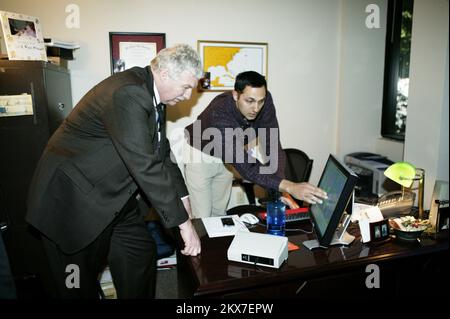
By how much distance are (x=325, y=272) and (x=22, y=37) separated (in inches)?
92.3

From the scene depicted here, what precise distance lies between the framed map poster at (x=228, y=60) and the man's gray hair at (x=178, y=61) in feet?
5.30

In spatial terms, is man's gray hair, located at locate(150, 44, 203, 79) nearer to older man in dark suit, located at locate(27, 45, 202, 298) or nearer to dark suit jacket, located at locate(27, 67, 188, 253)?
older man in dark suit, located at locate(27, 45, 202, 298)

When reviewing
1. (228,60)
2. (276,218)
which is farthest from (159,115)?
(228,60)

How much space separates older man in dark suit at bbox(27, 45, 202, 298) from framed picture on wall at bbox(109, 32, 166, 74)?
1.44m

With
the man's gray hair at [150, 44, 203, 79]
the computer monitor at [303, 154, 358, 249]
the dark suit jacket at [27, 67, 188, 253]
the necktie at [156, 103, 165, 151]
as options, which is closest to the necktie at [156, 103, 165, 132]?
the necktie at [156, 103, 165, 151]

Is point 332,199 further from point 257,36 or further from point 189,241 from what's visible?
point 257,36

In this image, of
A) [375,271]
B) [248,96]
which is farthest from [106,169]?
[375,271]

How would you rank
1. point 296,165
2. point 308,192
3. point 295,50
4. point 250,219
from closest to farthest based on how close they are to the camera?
point 308,192 < point 250,219 < point 296,165 < point 295,50

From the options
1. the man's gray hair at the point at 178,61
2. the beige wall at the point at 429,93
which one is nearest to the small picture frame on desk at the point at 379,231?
the beige wall at the point at 429,93

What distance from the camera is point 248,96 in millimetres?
2113

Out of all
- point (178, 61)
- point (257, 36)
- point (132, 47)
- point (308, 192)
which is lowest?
point (308, 192)

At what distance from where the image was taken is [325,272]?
4.30 ft
